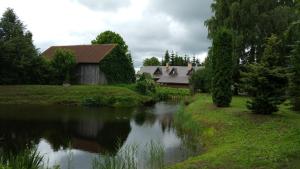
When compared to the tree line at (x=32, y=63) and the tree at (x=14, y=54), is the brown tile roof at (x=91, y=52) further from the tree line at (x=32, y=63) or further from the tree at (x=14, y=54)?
the tree at (x=14, y=54)

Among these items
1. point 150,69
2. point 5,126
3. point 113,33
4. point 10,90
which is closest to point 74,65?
point 10,90

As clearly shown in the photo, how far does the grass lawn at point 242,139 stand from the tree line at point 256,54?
56.1 inches

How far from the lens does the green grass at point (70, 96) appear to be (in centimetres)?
3838

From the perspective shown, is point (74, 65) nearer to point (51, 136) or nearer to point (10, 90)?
point (10, 90)

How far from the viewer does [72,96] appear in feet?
132

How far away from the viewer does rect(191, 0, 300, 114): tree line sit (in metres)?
19.1

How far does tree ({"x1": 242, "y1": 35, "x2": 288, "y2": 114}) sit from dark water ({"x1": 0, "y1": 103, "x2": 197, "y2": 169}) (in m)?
4.98

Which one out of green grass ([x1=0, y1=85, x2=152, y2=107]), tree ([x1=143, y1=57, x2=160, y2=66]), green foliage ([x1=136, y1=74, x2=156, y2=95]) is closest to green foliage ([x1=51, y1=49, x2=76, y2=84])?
green grass ([x1=0, y1=85, x2=152, y2=107])

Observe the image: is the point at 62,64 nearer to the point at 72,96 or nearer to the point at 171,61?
the point at 72,96

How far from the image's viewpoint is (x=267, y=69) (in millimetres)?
18953

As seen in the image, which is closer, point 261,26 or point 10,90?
point 261,26

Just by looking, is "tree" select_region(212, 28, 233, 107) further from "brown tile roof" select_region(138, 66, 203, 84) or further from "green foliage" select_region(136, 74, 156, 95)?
"brown tile roof" select_region(138, 66, 203, 84)

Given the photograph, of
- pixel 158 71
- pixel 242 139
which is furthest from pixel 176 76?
pixel 242 139

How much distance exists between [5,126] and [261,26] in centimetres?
2622
